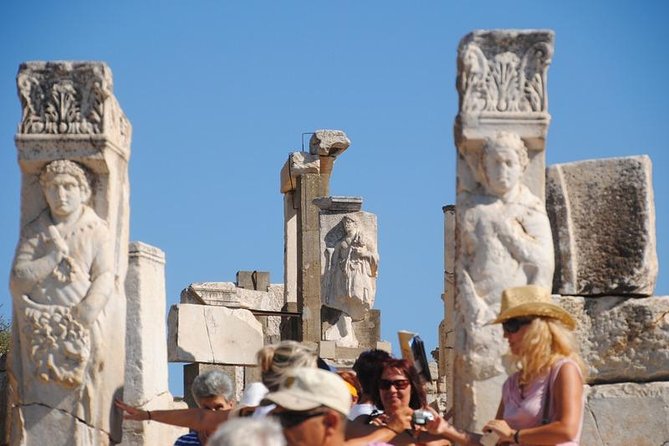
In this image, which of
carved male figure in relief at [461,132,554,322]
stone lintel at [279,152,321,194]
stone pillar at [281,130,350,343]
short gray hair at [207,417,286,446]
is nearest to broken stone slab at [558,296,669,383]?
carved male figure in relief at [461,132,554,322]

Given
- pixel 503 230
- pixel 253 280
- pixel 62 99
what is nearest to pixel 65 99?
pixel 62 99

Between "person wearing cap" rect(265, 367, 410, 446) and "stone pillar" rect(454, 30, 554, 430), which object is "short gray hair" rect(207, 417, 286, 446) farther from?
"stone pillar" rect(454, 30, 554, 430)

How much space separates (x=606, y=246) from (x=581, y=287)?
0.29m

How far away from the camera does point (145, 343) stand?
40.7 ft

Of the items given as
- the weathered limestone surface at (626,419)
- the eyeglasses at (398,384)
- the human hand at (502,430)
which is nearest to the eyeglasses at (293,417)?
the human hand at (502,430)

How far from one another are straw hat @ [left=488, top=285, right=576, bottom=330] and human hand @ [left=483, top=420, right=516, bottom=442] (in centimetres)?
50

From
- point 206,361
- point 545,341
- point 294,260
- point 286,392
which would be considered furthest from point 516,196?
point 294,260

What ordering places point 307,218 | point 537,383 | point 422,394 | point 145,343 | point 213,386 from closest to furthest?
point 537,383
point 422,394
point 213,386
point 145,343
point 307,218

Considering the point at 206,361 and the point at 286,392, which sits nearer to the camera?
the point at 286,392

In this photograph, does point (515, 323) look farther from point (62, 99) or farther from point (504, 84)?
point (62, 99)

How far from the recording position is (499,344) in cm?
999

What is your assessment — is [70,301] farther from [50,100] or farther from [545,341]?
[545,341]

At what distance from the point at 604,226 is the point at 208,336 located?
7900mm

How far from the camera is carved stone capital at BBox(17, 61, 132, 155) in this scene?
1066 centimetres
